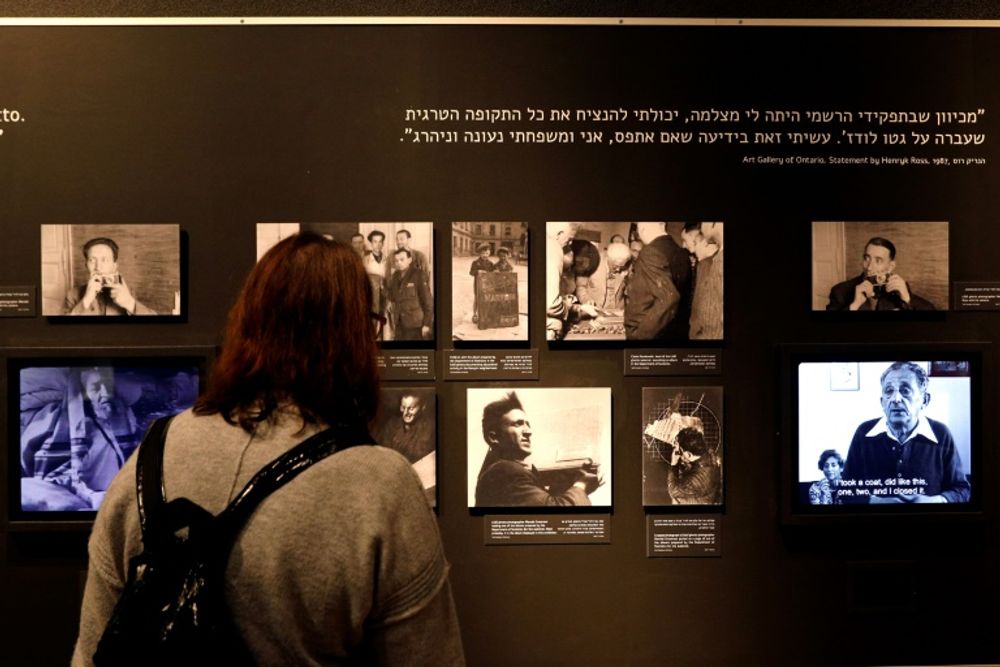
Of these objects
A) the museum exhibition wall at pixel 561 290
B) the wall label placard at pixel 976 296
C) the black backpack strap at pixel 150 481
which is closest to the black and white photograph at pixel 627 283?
the museum exhibition wall at pixel 561 290

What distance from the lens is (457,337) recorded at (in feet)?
8.58

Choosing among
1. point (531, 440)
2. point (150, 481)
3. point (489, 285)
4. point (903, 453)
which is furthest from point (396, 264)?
point (903, 453)

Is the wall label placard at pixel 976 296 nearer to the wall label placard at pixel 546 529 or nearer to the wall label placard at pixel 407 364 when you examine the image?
the wall label placard at pixel 546 529

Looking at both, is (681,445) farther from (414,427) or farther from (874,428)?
(414,427)

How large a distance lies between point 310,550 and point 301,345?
36 centimetres

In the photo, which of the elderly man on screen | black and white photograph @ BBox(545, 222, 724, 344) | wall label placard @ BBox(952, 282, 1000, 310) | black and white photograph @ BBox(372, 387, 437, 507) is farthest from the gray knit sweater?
wall label placard @ BBox(952, 282, 1000, 310)

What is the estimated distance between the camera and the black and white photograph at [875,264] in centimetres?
267

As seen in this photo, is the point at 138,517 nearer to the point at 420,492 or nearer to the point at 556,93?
the point at 420,492

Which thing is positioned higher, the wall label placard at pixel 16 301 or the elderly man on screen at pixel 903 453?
the wall label placard at pixel 16 301

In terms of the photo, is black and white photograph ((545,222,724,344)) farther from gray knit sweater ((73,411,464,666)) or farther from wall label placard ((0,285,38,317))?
wall label placard ((0,285,38,317))

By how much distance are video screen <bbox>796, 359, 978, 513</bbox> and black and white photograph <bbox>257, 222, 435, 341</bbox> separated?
1.27m

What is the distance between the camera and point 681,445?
105 inches

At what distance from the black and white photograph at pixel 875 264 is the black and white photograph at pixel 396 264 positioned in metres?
1.31

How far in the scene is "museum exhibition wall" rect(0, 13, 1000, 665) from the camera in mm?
2611
